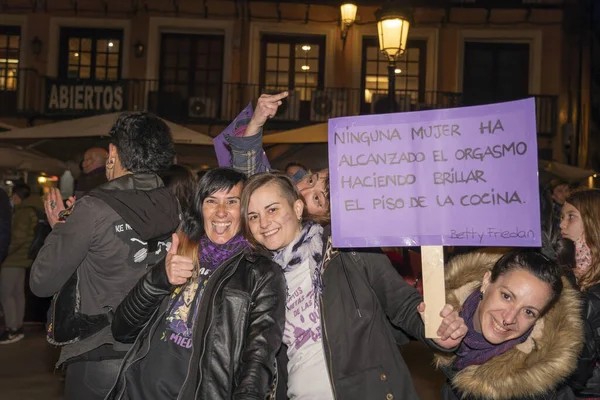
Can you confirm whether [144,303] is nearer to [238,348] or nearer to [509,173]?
[238,348]

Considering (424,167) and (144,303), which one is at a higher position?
(424,167)

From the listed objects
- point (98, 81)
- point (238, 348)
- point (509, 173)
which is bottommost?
point (238, 348)

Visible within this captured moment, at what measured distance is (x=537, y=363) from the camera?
2.83 m

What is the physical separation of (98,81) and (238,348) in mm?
15509

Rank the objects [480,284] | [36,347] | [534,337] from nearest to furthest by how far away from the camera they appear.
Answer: [534,337] → [480,284] → [36,347]

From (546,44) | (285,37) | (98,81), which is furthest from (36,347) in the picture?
(546,44)

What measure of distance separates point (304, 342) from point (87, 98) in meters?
15.4

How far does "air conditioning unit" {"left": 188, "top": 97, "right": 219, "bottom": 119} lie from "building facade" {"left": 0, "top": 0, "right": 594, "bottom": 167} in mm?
25

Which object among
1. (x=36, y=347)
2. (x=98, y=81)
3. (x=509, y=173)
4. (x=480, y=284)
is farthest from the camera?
(x=98, y=81)

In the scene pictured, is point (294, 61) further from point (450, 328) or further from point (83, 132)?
point (450, 328)

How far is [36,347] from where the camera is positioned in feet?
29.5

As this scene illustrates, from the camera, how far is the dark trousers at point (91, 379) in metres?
3.29

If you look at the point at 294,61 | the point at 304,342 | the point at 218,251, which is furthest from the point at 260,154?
the point at 294,61

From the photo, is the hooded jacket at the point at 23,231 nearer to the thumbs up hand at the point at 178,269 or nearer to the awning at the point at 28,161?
the awning at the point at 28,161
